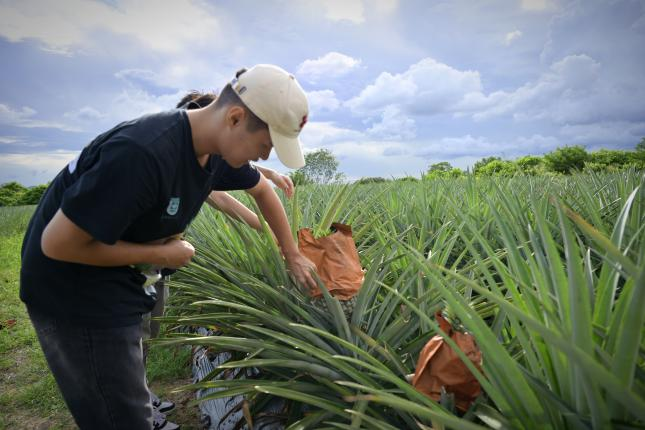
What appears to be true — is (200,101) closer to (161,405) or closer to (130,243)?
(130,243)

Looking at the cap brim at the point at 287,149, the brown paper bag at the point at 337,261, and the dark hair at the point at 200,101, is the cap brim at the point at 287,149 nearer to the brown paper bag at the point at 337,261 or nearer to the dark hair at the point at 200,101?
the brown paper bag at the point at 337,261

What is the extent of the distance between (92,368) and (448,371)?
→ 89 cm

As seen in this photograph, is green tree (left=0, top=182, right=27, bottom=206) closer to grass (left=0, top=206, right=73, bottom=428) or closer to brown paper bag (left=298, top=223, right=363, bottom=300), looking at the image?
grass (left=0, top=206, right=73, bottom=428)

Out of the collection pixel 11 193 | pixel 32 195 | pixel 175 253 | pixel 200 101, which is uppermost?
pixel 11 193

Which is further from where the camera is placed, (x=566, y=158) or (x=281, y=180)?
(x=566, y=158)

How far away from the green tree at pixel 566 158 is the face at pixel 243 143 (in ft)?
56.0

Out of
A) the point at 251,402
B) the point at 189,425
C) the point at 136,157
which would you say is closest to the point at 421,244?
the point at 251,402

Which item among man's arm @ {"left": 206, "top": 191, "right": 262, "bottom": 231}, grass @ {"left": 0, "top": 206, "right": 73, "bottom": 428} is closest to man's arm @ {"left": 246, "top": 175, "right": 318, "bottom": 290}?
man's arm @ {"left": 206, "top": 191, "right": 262, "bottom": 231}

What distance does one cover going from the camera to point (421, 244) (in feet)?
5.14

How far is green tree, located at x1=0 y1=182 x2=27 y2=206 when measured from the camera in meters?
42.8

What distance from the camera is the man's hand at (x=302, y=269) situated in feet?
4.24

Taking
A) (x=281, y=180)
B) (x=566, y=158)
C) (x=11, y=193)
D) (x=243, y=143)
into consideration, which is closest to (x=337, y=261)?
(x=243, y=143)

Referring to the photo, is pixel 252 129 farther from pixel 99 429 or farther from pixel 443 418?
pixel 99 429

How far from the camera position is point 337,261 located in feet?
4.15
